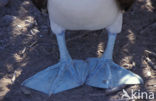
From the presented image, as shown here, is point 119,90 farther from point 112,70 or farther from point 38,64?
point 38,64

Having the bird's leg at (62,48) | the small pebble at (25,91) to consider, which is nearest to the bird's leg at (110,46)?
the bird's leg at (62,48)

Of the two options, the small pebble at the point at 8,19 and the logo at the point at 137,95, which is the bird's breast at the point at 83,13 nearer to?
the logo at the point at 137,95

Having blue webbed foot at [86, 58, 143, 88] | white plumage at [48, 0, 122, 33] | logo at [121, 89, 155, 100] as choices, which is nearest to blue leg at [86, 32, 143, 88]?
blue webbed foot at [86, 58, 143, 88]

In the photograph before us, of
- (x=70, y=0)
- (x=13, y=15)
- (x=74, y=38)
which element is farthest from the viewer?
(x=13, y=15)

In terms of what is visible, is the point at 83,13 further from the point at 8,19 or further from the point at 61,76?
the point at 8,19

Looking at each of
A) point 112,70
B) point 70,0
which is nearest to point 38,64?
point 112,70

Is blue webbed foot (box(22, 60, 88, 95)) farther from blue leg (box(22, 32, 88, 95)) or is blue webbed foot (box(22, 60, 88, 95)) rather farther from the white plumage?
the white plumage

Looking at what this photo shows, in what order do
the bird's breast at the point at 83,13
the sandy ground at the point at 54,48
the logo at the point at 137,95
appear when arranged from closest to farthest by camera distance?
1. the bird's breast at the point at 83,13
2. the logo at the point at 137,95
3. the sandy ground at the point at 54,48
